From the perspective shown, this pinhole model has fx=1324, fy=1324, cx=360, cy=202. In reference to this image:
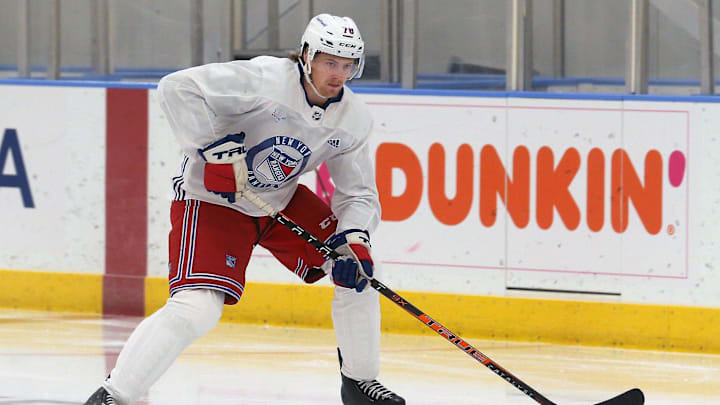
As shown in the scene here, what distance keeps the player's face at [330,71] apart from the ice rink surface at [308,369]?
1.03m

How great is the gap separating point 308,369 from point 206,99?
1.39m

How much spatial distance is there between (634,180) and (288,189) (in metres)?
1.70

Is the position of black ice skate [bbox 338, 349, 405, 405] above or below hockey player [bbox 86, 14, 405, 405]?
below

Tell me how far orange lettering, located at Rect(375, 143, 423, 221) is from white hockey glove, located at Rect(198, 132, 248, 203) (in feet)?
5.99

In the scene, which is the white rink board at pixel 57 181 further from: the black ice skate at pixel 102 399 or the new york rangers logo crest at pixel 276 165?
the black ice skate at pixel 102 399

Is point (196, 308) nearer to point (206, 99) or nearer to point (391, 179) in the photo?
point (206, 99)

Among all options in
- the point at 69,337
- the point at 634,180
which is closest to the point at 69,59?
the point at 69,337

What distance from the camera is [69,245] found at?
17.5 ft

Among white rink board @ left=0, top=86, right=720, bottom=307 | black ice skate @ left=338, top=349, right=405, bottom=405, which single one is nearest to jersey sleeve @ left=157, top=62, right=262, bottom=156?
black ice skate @ left=338, top=349, right=405, bottom=405

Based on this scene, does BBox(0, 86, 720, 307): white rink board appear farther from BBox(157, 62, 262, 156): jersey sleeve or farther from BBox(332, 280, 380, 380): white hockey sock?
BBox(157, 62, 262, 156): jersey sleeve

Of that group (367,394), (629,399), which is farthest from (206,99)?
(629,399)

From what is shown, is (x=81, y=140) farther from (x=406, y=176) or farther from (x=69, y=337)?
(x=406, y=176)

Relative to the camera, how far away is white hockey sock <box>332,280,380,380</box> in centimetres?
344

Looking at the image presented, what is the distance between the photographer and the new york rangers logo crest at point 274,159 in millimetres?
3277
